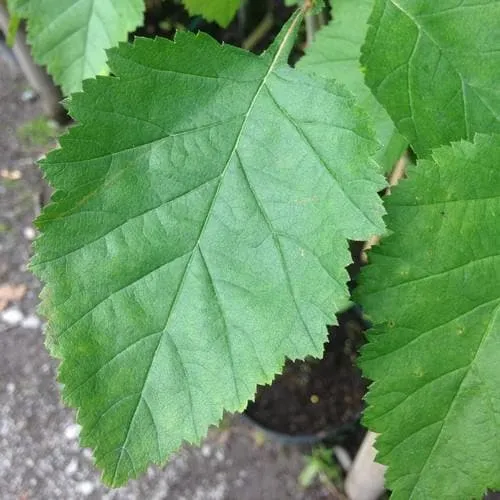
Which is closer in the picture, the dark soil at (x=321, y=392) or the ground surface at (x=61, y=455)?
the dark soil at (x=321, y=392)

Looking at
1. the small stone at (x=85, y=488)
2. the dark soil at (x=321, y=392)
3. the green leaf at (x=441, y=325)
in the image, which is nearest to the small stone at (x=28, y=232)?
the small stone at (x=85, y=488)

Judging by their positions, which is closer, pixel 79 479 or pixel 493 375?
pixel 493 375

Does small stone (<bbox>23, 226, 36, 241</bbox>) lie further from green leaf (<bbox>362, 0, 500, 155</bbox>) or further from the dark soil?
green leaf (<bbox>362, 0, 500, 155</bbox>)

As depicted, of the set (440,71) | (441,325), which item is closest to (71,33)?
(440,71)

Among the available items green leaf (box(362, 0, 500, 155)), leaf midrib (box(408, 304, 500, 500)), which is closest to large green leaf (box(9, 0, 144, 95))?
green leaf (box(362, 0, 500, 155))

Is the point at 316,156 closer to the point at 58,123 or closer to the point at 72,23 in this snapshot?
the point at 72,23

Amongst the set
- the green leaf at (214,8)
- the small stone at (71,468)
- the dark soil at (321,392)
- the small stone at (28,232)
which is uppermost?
the green leaf at (214,8)

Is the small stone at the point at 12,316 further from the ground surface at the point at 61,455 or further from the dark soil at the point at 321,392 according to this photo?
the dark soil at the point at 321,392

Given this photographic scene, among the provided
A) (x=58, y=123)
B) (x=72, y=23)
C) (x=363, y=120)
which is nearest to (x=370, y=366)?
(x=363, y=120)
